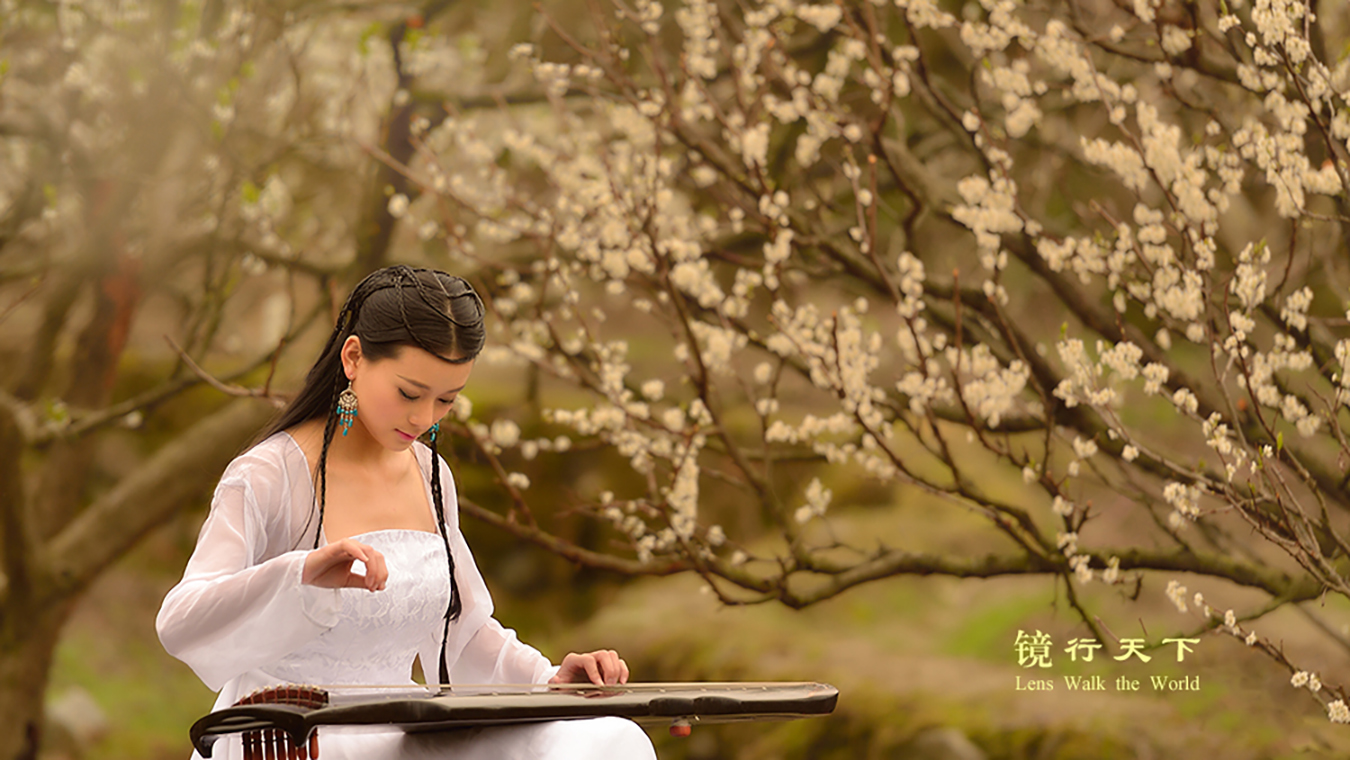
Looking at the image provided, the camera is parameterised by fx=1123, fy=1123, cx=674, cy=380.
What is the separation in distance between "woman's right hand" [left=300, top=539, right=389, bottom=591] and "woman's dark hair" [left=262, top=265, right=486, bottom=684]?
0.76ft

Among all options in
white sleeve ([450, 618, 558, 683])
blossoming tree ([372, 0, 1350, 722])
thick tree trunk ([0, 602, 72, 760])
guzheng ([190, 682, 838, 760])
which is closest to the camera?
guzheng ([190, 682, 838, 760])

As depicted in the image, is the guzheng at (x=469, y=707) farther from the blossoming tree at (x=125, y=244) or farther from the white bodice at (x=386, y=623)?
the blossoming tree at (x=125, y=244)

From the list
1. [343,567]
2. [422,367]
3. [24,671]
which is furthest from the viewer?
[24,671]

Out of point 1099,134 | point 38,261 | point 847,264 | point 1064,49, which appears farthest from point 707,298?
point 38,261

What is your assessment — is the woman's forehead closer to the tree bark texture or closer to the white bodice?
the white bodice

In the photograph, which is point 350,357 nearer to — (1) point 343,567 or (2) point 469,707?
(1) point 343,567

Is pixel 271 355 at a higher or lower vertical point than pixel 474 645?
lower

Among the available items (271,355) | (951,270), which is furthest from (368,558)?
(951,270)

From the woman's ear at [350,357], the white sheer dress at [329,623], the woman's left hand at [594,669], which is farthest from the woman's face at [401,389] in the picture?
the woman's left hand at [594,669]

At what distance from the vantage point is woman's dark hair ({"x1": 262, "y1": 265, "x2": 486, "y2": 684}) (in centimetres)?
143

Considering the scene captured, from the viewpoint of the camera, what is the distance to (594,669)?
1.47 metres

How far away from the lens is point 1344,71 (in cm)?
249

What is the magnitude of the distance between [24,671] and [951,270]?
3.10m

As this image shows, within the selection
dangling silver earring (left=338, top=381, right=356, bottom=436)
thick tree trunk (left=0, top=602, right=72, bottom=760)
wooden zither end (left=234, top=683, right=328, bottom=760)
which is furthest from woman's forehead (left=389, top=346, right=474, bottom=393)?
thick tree trunk (left=0, top=602, right=72, bottom=760)
